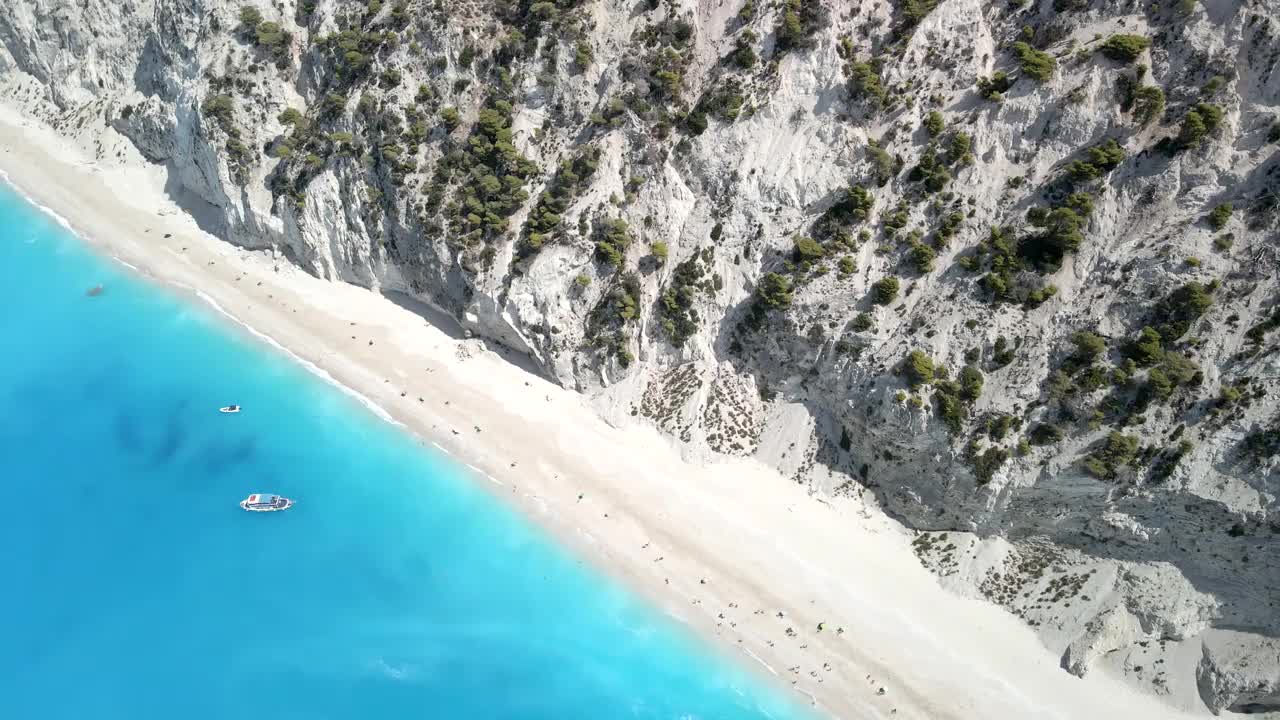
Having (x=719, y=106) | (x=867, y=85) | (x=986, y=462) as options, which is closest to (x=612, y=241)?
(x=719, y=106)

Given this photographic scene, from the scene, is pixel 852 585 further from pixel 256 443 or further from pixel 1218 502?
pixel 256 443

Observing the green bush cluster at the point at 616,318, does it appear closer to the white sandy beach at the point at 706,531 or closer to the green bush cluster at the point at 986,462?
the white sandy beach at the point at 706,531

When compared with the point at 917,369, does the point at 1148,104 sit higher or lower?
higher

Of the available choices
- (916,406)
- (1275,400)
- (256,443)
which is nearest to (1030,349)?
(916,406)

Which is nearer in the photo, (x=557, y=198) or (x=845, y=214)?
(x=845, y=214)

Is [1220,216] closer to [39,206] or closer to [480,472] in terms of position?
[480,472]

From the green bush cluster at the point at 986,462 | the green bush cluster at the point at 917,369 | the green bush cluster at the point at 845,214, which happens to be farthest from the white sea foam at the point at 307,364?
Answer: the green bush cluster at the point at 986,462
